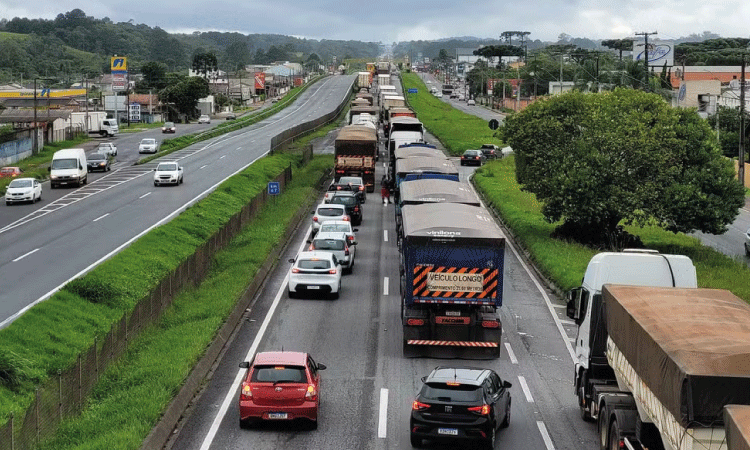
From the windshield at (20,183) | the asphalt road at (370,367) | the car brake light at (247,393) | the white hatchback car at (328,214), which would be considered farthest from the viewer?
the windshield at (20,183)

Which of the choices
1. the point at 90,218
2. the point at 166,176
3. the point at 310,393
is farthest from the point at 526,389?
the point at 166,176

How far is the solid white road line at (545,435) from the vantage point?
21.2 meters

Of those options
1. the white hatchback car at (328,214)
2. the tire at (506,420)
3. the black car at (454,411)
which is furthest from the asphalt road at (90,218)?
the tire at (506,420)

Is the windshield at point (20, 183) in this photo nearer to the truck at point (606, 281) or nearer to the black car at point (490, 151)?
the black car at point (490, 151)

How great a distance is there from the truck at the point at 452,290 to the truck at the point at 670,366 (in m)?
7.36

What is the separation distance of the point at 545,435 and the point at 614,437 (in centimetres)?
407

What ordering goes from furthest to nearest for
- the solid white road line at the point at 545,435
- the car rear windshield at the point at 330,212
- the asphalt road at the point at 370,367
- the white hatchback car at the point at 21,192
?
1. the white hatchback car at the point at 21,192
2. the car rear windshield at the point at 330,212
3. the asphalt road at the point at 370,367
4. the solid white road line at the point at 545,435

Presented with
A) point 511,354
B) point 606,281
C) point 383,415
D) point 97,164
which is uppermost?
point 606,281

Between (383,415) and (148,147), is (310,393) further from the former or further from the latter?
(148,147)

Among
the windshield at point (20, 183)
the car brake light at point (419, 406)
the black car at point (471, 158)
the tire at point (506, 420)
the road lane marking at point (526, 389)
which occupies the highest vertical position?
the black car at point (471, 158)

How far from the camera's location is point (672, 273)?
71.1 ft

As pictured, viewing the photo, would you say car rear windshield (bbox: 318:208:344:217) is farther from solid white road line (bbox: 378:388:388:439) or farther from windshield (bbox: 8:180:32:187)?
solid white road line (bbox: 378:388:388:439)

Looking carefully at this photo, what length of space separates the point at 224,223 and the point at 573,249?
1476cm

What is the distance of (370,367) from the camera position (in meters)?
27.7
